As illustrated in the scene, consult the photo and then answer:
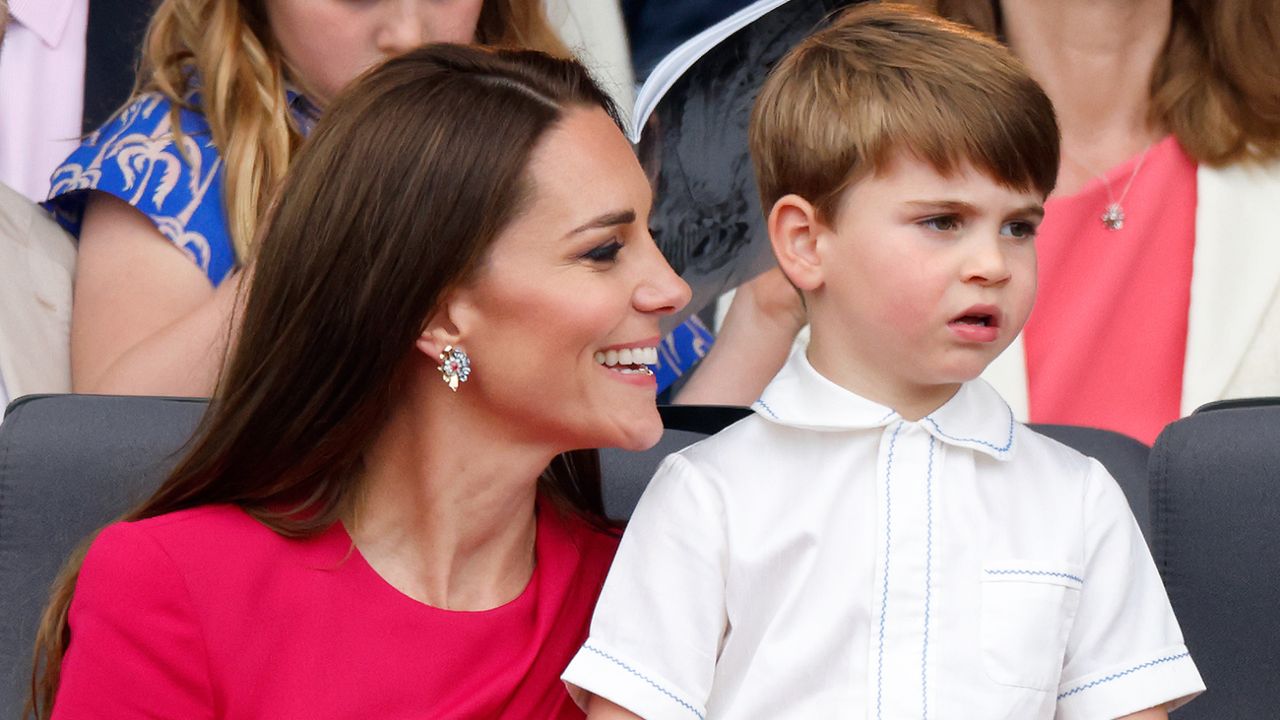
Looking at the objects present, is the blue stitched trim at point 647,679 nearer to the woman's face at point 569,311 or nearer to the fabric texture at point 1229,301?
the woman's face at point 569,311

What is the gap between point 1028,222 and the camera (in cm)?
131

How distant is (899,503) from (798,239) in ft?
0.78

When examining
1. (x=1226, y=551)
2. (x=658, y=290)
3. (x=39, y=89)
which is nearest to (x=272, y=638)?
(x=658, y=290)

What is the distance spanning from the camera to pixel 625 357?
1378 millimetres

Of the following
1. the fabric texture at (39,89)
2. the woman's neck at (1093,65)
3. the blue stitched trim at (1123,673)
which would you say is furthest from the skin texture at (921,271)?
the fabric texture at (39,89)

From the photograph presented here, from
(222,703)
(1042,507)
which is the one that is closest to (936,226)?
(1042,507)

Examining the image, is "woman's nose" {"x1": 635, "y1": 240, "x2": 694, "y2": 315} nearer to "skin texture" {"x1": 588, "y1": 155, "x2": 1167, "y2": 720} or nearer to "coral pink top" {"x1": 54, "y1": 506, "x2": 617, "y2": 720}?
"skin texture" {"x1": 588, "y1": 155, "x2": 1167, "y2": 720}

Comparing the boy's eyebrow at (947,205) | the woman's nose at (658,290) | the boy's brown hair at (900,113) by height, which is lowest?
the woman's nose at (658,290)

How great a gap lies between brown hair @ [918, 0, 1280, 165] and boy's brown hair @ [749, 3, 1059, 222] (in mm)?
894

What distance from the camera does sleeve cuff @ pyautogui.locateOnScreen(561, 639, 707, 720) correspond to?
50.4 inches

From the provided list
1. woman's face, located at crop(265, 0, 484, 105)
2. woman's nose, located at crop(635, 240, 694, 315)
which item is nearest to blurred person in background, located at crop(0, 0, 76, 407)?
woman's face, located at crop(265, 0, 484, 105)

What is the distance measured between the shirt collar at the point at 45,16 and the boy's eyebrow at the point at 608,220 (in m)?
1.31

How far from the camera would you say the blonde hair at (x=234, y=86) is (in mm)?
1975

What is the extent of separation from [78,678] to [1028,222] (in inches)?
33.0
